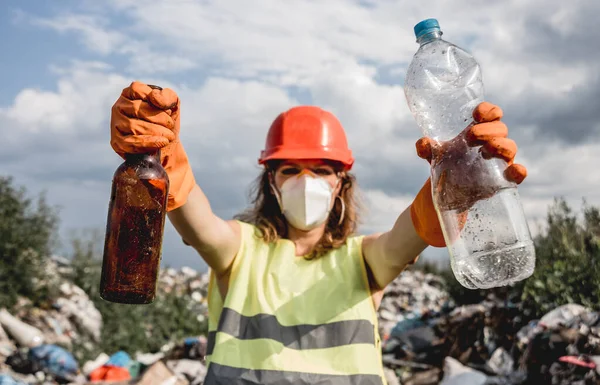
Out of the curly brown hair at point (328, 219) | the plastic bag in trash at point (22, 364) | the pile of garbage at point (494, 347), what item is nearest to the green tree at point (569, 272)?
the pile of garbage at point (494, 347)

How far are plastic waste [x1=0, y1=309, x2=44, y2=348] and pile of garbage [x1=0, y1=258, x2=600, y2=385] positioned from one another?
0.5 inches

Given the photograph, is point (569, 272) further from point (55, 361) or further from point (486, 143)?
point (55, 361)

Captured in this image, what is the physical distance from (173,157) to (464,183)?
1119mm

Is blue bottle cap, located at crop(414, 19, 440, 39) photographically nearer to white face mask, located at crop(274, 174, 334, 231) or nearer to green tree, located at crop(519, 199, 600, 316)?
white face mask, located at crop(274, 174, 334, 231)

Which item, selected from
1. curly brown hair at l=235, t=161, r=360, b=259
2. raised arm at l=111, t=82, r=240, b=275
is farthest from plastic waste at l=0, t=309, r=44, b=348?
raised arm at l=111, t=82, r=240, b=275

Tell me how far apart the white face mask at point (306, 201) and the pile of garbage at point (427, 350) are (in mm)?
2911

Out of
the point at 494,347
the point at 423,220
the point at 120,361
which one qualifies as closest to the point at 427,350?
the point at 494,347

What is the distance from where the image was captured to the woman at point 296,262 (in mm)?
2422

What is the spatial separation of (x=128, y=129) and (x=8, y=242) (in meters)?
9.61

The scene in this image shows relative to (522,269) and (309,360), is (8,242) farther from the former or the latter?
(522,269)

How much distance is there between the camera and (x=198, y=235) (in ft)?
8.84

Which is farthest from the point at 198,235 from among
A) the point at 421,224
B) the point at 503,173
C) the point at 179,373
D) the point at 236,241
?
the point at 179,373

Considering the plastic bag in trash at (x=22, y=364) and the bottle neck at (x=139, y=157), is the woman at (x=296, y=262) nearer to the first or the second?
the bottle neck at (x=139, y=157)

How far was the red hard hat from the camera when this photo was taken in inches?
132
